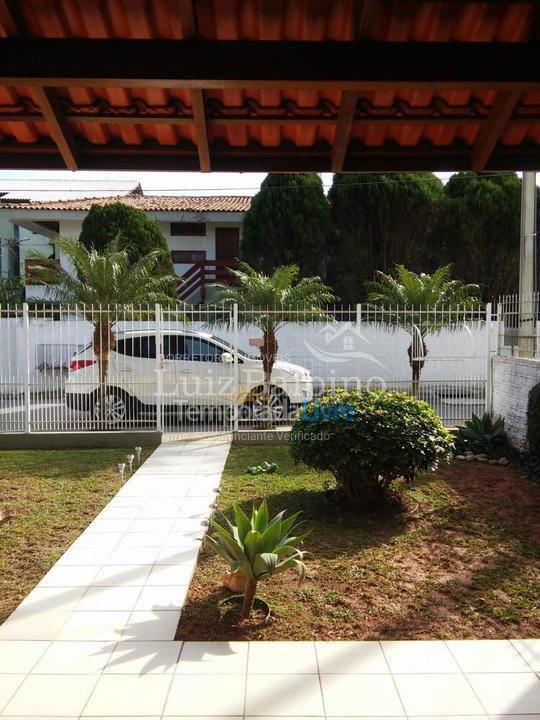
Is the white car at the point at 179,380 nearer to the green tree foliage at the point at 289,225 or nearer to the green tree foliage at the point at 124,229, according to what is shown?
the green tree foliage at the point at 124,229

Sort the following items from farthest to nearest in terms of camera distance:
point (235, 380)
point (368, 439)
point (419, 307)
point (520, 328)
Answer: point (419, 307), point (235, 380), point (520, 328), point (368, 439)

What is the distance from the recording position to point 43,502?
268 inches

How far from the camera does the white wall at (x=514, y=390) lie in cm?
856

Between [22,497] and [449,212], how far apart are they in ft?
54.9

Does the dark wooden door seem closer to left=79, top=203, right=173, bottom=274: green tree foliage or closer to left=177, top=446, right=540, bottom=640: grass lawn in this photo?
left=79, top=203, right=173, bottom=274: green tree foliage

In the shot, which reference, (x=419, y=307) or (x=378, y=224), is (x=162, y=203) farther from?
(x=419, y=307)

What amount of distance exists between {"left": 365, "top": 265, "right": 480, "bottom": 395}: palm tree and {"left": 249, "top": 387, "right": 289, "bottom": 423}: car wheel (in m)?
2.19

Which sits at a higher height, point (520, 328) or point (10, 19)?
point (10, 19)

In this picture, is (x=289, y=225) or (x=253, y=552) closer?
(x=253, y=552)

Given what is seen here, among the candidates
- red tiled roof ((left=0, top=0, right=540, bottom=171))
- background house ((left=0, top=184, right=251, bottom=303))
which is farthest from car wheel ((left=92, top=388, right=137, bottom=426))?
background house ((left=0, top=184, right=251, bottom=303))

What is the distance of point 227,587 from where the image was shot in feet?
14.6

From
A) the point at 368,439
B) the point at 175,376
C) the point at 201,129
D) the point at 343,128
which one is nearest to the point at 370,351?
the point at 175,376

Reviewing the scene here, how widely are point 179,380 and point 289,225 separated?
10376 millimetres

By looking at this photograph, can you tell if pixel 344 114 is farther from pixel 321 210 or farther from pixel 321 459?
pixel 321 210
